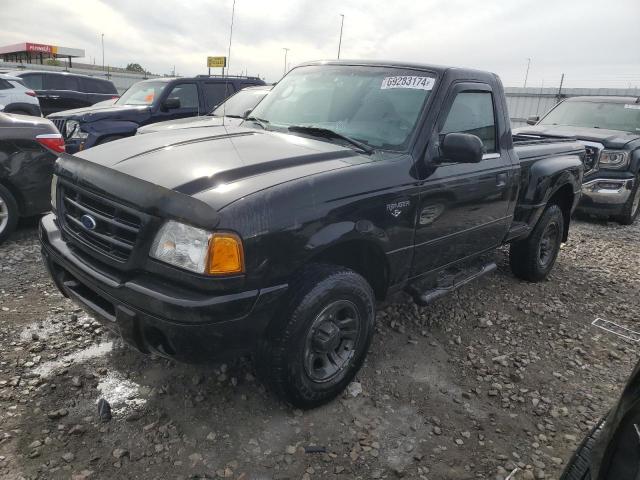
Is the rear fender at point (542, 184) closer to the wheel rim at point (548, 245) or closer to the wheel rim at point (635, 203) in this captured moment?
the wheel rim at point (548, 245)

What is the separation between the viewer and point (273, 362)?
245 cm

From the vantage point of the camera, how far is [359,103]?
328 centimetres

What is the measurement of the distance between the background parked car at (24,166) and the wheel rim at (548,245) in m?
5.18

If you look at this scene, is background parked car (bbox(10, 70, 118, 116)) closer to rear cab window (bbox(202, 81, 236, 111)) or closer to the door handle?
rear cab window (bbox(202, 81, 236, 111))

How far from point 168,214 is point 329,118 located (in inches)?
61.3

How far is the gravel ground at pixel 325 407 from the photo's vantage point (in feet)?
7.82

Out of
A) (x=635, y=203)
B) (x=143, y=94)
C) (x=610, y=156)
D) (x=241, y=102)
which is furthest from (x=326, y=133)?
(x=635, y=203)

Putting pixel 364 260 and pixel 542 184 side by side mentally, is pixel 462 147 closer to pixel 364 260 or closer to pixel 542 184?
pixel 364 260

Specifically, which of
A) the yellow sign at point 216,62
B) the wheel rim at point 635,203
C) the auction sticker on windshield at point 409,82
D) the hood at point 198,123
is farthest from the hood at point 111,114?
the wheel rim at point 635,203

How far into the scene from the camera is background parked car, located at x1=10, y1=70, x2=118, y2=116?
1278 centimetres

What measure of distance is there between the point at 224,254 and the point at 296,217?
15.8 inches

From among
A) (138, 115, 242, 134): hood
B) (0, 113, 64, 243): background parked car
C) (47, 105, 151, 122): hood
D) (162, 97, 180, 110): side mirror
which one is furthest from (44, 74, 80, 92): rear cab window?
(0, 113, 64, 243): background parked car

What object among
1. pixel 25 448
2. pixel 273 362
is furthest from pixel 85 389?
pixel 273 362

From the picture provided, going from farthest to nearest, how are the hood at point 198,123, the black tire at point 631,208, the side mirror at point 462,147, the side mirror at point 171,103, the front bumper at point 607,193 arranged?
the side mirror at point 171,103
the black tire at point 631,208
the front bumper at point 607,193
the hood at point 198,123
the side mirror at point 462,147
